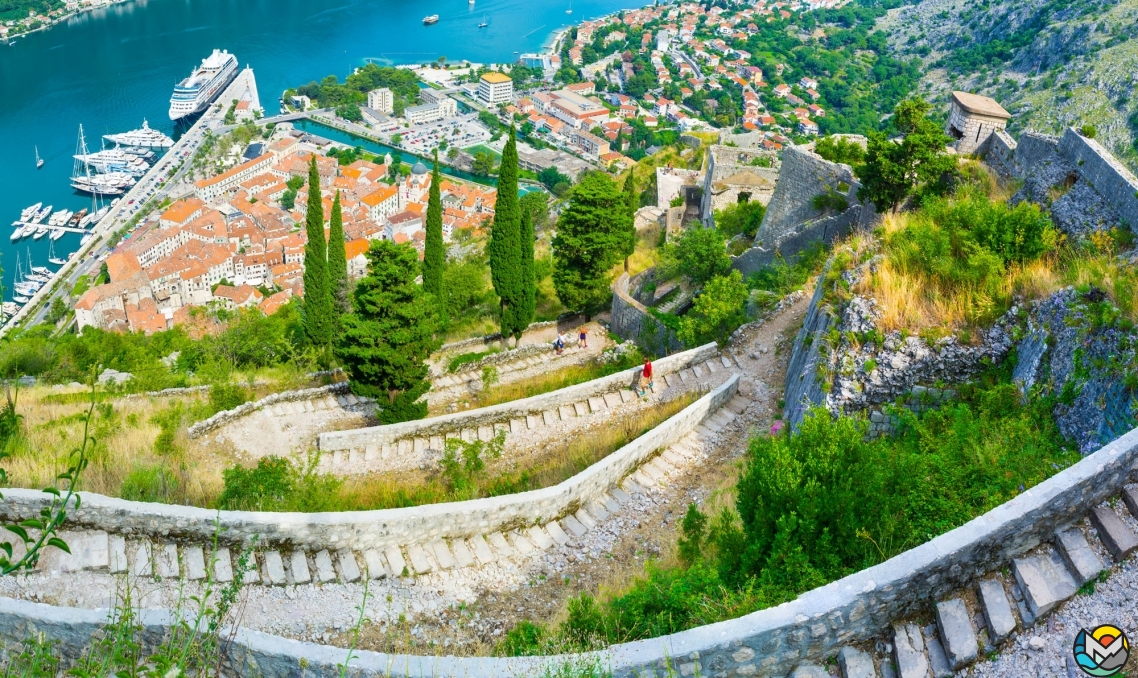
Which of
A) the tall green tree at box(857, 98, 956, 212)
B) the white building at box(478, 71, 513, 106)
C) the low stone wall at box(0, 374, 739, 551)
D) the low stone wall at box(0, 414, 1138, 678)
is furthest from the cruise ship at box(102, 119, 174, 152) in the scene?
the low stone wall at box(0, 414, 1138, 678)

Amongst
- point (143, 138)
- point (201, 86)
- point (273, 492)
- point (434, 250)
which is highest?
point (273, 492)

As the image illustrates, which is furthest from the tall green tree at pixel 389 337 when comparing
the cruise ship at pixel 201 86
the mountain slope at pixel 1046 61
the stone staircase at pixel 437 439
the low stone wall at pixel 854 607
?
the cruise ship at pixel 201 86

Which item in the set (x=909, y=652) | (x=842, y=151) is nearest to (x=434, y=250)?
(x=842, y=151)

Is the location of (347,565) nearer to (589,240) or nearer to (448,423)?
(448,423)

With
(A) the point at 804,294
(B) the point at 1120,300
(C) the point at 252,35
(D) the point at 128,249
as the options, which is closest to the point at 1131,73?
(A) the point at 804,294

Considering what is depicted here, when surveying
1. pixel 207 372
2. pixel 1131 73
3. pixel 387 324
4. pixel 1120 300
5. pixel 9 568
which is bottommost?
pixel 1131 73

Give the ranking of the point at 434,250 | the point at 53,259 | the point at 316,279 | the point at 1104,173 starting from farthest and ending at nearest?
1. the point at 53,259
2. the point at 316,279
3. the point at 434,250
4. the point at 1104,173

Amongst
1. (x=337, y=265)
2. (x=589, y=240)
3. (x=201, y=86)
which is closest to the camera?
(x=589, y=240)

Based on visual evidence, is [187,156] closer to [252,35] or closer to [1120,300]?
[252,35]

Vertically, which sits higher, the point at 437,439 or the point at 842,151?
the point at 842,151
